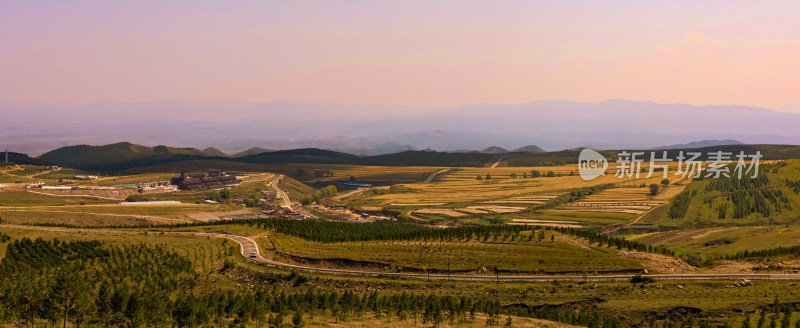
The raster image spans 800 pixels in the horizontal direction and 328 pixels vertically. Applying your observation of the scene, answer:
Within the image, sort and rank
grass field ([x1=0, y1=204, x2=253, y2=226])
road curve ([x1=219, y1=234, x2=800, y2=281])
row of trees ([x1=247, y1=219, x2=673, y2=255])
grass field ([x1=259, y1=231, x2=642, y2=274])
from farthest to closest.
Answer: grass field ([x1=0, y1=204, x2=253, y2=226])
row of trees ([x1=247, y1=219, x2=673, y2=255])
grass field ([x1=259, y1=231, x2=642, y2=274])
road curve ([x1=219, y1=234, x2=800, y2=281])

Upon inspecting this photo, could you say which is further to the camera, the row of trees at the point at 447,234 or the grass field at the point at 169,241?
the row of trees at the point at 447,234

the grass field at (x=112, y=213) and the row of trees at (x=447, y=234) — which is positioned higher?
the row of trees at (x=447, y=234)

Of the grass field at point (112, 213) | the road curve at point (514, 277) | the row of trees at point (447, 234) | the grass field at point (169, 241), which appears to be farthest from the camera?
the grass field at point (112, 213)

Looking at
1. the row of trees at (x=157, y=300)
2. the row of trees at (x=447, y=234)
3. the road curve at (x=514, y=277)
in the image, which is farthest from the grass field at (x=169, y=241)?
the row of trees at (x=447, y=234)

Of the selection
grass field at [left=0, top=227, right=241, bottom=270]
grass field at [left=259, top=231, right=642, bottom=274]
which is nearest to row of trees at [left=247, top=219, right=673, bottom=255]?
grass field at [left=259, top=231, right=642, bottom=274]

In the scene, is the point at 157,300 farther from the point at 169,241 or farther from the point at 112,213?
the point at 112,213

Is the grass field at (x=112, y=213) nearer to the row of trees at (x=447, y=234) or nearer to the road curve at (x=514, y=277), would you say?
the row of trees at (x=447, y=234)

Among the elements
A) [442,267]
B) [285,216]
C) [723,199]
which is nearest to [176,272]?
[442,267]

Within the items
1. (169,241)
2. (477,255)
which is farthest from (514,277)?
(169,241)

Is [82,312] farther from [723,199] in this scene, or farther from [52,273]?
[723,199]

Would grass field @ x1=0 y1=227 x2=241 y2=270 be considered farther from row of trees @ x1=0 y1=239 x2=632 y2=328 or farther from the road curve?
the road curve

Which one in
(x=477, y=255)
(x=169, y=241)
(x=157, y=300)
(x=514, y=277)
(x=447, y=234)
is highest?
(x=157, y=300)
